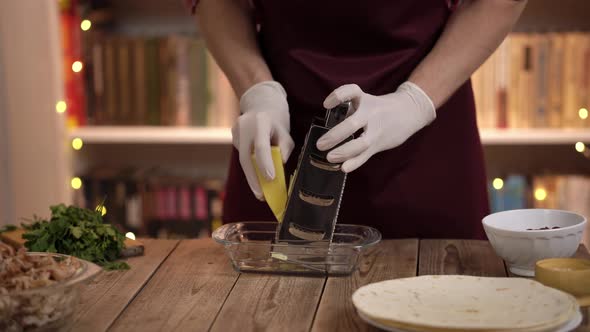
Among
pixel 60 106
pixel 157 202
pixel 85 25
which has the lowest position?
pixel 157 202

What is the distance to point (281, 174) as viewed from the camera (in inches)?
54.6

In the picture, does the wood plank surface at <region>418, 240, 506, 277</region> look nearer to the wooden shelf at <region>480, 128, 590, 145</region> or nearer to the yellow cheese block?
the yellow cheese block

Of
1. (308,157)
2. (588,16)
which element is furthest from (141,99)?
(308,157)

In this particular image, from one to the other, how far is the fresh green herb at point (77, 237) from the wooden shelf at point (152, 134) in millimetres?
1337

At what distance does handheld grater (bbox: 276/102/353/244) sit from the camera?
1.30m

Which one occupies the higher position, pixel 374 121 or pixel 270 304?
pixel 374 121

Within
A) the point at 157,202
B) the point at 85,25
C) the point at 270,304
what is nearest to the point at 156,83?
the point at 85,25

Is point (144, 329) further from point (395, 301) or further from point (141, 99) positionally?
point (141, 99)

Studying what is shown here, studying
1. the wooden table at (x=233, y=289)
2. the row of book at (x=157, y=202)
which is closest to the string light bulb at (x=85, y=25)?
the row of book at (x=157, y=202)

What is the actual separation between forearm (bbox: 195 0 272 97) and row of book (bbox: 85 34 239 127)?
3.23ft

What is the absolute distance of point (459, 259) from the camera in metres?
1.37

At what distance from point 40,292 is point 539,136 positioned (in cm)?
192

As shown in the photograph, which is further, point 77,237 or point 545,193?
point 545,193

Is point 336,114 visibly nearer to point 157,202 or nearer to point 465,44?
point 465,44
